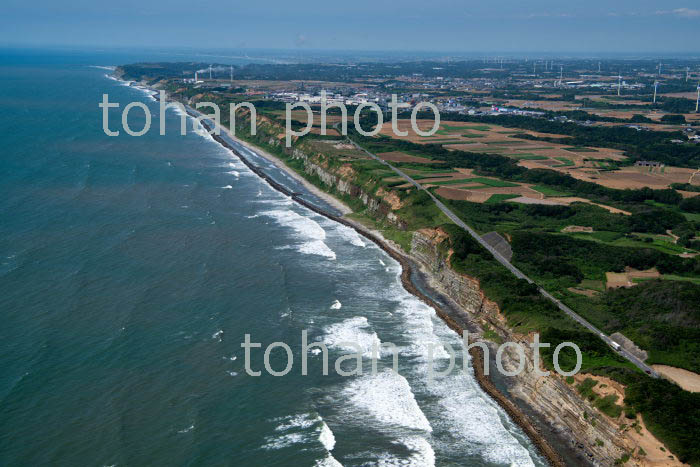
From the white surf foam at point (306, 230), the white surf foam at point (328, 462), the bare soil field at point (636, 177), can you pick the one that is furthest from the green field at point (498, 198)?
the white surf foam at point (328, 462)

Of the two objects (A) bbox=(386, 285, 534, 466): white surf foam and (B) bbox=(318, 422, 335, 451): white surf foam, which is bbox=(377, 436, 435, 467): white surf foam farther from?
(B) bbox=(318, 422, 335, 451): white surf foam

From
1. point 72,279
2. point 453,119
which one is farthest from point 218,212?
point 453,119

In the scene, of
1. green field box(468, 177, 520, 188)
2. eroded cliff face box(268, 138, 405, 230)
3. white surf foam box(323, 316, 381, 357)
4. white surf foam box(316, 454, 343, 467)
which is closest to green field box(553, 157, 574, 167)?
green field box(468, 177, 520, 188)

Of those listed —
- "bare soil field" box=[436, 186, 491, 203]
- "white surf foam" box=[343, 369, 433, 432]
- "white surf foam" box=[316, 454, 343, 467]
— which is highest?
"bare soil field" box=[436, 186, 491, 203]

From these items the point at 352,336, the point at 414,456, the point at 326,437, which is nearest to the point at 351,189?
the point at 352,336

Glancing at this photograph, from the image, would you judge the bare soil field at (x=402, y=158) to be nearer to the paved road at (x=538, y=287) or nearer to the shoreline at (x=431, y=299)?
the paved road at (x=538, y=287)

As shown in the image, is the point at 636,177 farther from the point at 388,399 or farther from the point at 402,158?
the point at 388,399

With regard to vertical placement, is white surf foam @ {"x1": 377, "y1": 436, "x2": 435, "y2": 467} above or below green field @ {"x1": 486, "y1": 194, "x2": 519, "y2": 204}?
below
